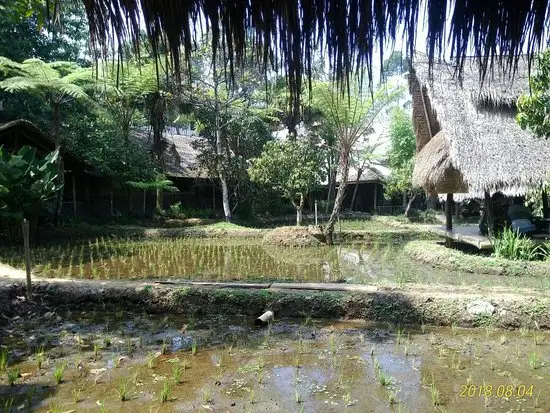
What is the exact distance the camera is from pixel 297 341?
16.7 feet

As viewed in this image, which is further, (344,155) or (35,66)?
(344,155)

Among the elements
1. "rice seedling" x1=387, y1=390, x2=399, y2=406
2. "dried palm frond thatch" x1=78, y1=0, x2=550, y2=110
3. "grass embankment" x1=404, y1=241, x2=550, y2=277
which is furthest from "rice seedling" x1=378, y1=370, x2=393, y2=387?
"grass embankment" x1=404, y1=241, x2=550, y2=277

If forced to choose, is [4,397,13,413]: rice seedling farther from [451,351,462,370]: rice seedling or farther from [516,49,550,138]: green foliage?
[516,49,550,138]: green foliage

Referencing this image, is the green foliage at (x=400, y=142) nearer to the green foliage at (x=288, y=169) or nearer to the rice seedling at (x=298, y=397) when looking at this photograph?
the green foliage at (x=288, y=169)

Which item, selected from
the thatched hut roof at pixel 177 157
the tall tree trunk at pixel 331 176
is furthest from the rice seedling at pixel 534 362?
the tall tree trunk at pixel 331 176

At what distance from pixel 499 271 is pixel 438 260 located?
4.48 ft

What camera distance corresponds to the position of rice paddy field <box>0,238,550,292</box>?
8375 mm

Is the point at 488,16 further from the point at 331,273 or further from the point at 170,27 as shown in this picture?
the point at 331,273

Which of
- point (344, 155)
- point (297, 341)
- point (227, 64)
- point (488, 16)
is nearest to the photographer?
point (488, 16)

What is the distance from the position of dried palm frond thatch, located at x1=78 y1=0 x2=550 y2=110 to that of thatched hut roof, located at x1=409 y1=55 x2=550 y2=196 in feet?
25.0

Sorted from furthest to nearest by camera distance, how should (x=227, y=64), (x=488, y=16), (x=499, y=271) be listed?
(x=499, y=271)
(x=227, y=64)
(x=488, y=16)

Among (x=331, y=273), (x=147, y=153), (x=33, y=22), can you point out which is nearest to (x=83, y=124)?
(x=147, y=153)

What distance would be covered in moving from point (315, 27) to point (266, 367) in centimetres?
356

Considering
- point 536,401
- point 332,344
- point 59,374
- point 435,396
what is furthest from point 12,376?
point 536,401
